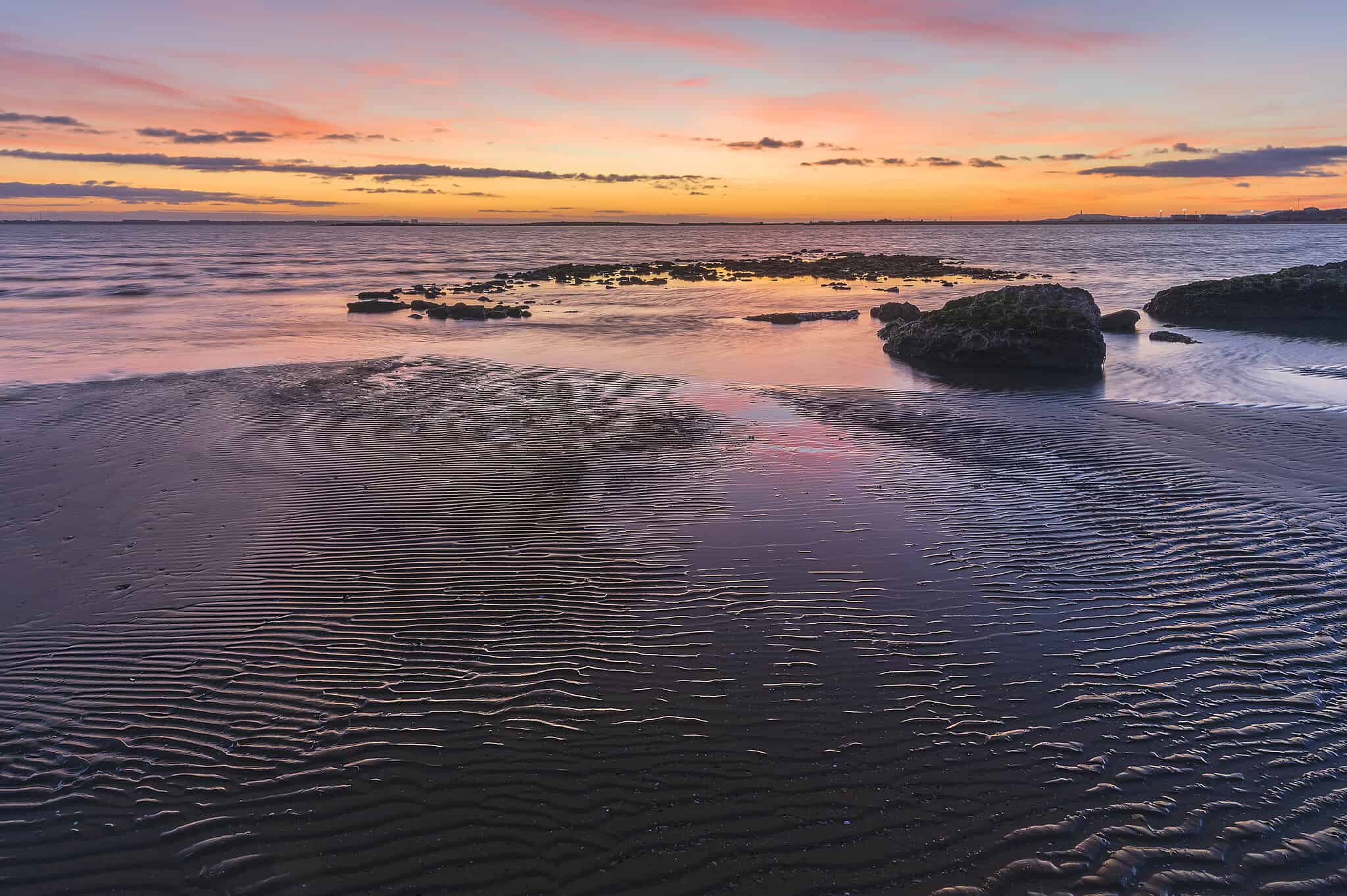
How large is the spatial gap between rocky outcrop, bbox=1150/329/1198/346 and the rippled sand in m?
15.5

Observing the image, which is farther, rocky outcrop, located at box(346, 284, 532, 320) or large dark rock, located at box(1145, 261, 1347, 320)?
rocky outcrop, located at box(346, 284, 532, 320)

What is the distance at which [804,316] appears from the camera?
36.5m

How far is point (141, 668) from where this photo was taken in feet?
24.1

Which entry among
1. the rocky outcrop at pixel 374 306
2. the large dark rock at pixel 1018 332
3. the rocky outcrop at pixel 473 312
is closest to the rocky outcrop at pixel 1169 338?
the large dark rock at pixel 1018 332

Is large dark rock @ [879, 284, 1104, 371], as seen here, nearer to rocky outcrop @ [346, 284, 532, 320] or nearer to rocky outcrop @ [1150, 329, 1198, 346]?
rocky outcrop @ [1150, 329, 1198, 346]

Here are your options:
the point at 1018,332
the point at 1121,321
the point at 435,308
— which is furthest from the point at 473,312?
the point at 1121,321

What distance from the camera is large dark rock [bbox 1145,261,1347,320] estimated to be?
3116cm

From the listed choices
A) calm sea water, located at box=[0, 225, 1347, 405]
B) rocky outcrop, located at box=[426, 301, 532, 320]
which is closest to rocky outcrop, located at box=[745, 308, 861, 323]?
calm sea water, located at box=[0, 225, 1347, 405]

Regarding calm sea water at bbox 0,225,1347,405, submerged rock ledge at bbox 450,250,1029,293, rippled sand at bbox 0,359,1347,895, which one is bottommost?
rippled sand at bbox 0,359,1347,895

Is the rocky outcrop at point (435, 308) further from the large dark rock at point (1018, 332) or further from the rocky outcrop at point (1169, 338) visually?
the rocky outcrop at point (1169, 338)

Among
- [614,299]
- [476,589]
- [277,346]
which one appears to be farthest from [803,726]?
[614,299]

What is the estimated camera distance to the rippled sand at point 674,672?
521 centimetres

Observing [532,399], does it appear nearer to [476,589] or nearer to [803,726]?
[476,589]

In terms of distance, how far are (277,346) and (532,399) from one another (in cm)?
1514
